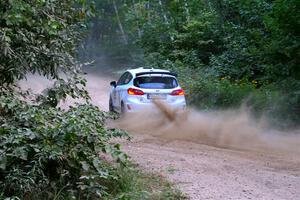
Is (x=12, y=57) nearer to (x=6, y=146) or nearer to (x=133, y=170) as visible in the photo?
(x=6, y=146)

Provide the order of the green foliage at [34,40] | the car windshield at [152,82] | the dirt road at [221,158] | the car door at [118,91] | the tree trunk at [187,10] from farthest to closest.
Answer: the tree trunk at [187,10]
the car door at [118,91]
the car windshield at [152,82]
the dirt road at [221,158]
the green foliage at [34,40]

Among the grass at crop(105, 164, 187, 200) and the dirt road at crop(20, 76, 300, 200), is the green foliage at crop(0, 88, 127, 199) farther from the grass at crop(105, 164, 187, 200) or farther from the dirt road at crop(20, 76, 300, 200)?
the dirt road at crop(20, 76, 300, 200)

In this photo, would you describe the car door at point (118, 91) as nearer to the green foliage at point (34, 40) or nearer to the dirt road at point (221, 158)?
the dirt road at point (221, 158)

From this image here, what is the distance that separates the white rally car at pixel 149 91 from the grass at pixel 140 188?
645cm

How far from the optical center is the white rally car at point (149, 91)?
46.2 ft

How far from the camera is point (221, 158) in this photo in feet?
31.6

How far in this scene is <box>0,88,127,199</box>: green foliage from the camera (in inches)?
241

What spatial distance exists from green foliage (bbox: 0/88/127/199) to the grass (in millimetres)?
198

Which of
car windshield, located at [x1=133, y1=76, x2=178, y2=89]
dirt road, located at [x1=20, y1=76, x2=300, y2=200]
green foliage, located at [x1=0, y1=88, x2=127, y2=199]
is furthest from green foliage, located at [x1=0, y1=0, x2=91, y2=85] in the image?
car windshield, located at [x1=133, y1=76, x2=178, y2=89]

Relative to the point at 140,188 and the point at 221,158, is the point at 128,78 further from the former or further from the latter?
the point at 140,188

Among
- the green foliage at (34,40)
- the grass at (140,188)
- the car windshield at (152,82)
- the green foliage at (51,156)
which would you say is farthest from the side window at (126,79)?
the green foliage at (51,156)

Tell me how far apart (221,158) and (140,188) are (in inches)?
122

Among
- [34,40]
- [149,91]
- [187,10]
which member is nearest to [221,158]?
[34,40]

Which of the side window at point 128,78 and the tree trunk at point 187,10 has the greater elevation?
the tree trunk at point 187,10
